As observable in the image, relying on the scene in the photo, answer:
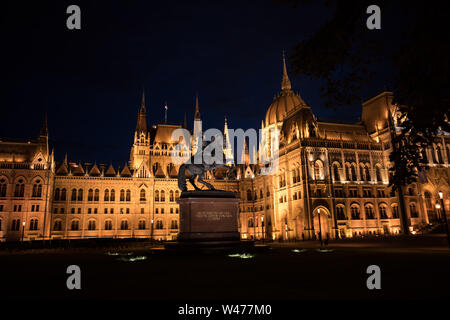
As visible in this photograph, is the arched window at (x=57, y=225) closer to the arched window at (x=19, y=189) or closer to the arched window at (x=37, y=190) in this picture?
the arched window at (x=37, y=190)

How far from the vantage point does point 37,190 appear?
6144 cm

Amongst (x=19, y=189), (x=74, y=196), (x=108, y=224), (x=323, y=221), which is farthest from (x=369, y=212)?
(x=19, y=189)

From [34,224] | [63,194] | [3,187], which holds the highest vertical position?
[3,187]

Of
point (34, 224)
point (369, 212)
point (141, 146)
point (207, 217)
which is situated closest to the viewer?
point (207, 217)

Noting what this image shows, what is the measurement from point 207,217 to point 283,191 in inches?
1717

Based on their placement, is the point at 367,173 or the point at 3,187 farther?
the point at 3,187

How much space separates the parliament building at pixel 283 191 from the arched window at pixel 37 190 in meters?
0.18

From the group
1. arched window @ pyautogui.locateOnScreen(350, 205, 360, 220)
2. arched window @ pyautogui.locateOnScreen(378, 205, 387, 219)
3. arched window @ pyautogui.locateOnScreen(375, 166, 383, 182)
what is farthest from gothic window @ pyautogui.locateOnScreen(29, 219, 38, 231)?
arched window @ pyautogui.locateOnScreen(375, 166, 383, 182)

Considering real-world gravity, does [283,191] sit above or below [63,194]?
below

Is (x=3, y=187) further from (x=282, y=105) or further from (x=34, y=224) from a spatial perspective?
(x=282, y=105)

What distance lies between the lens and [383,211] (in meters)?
54.6
